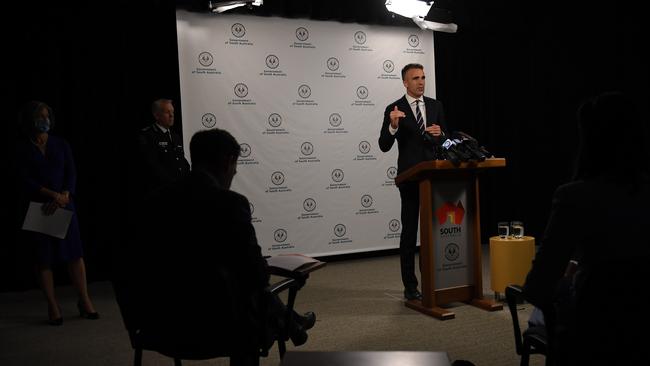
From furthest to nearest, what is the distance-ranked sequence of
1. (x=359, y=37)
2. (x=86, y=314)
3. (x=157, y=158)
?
(x=359, y=37), (x=157, y=158), (x=86, y=314)

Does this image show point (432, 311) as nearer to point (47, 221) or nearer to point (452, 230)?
point (452, 230)

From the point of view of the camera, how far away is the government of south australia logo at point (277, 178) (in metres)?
5.67

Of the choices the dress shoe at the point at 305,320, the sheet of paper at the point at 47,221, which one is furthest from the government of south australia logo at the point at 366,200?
the dress shoe at the point at 305,320

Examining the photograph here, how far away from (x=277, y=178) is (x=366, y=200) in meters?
1.05

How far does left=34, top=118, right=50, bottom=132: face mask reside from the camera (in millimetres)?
3796

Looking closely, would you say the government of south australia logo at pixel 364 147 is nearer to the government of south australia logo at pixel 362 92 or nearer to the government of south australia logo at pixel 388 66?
the government of south australia logo at pixel 362 92

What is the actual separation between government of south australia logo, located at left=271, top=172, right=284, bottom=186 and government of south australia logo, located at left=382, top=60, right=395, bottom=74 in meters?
1.68

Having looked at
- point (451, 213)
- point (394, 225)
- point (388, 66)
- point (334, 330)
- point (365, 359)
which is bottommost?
point (334, 330)

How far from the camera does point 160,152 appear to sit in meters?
4.44

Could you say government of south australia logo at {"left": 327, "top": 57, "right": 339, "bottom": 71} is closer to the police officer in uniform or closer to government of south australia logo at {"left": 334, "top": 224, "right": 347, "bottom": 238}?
government of south australia logo at {"left": 334, "top": 224, "right": 347, "bottom": 238}

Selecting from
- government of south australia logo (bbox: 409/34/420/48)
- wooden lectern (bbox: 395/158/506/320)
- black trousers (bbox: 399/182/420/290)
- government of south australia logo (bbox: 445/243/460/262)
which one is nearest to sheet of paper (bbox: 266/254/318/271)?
wooden lectern (bbox: 395/158/506/320)

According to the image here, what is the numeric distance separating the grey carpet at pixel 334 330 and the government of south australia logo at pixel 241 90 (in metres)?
2.02

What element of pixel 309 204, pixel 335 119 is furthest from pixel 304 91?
pixel 309 204

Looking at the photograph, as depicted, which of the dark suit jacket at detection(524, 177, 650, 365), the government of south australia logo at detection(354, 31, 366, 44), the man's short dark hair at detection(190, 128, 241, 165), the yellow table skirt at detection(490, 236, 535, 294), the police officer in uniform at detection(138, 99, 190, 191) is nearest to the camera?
the dark suit jacket at detection(524, 177, 650, 365)
